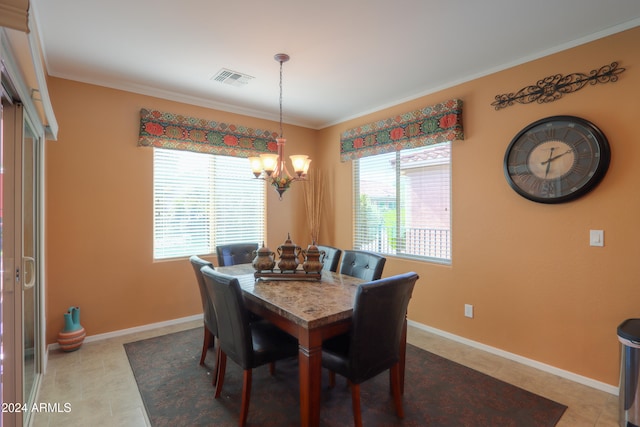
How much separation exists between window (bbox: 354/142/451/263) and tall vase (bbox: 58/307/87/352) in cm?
312

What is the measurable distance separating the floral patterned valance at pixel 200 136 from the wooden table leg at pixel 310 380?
9.31 ft

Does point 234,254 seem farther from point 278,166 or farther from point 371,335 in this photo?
point 371,335

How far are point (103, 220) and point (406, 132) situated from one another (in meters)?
3.31

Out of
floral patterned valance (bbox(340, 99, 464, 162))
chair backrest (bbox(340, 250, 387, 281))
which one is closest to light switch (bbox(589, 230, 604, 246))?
floral patterned valance (bbox(340, 99, 464, 162))

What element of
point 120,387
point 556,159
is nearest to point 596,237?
point 556,159

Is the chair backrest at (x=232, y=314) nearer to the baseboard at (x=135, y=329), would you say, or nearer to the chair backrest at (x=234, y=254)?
the chair backrest at (x=234, y=254)

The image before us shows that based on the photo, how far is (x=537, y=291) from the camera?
105 inches

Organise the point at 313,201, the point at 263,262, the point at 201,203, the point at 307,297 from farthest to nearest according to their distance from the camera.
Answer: the point at 313,201 → the point at 201,203 → the point at 263,262 → the point at 307,297

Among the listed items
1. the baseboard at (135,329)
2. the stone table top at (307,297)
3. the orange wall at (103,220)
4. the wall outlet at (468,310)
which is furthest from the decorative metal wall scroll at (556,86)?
the baseboard at (135,329)

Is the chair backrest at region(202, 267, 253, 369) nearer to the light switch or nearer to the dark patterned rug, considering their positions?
the dark patterned rug

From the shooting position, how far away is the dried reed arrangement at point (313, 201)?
4.68m

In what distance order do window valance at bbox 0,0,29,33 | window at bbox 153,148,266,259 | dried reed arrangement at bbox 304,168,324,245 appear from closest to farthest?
window valance at bbox 0,0,29,33, window at bbox 153,148,266,259, dried reed arrangement at bbox 304,168,324,245

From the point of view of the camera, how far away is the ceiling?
208cm

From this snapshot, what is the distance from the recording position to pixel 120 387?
2357 millimetres
